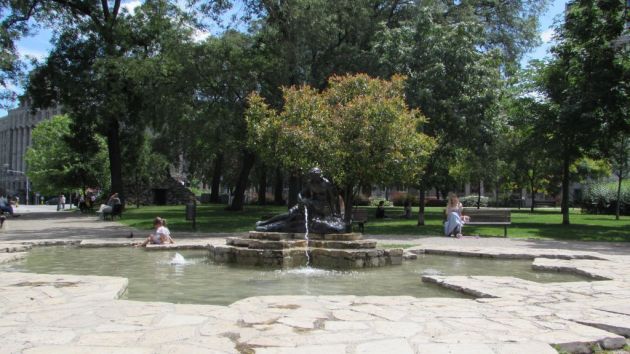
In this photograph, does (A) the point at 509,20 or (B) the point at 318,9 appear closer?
(B) the point at 318,9

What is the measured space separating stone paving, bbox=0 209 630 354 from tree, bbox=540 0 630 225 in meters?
14.1

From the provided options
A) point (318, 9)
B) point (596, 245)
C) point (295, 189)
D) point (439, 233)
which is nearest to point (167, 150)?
point (295, 189)

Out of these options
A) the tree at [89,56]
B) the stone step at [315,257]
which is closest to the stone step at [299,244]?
the stone step at [315,257]

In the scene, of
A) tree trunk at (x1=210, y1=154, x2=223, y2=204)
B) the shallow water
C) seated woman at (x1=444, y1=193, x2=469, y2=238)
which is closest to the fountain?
the shallow water

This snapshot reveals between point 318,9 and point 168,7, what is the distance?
11.6 m

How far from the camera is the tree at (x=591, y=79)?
19.6 metres

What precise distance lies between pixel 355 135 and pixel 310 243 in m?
5.36

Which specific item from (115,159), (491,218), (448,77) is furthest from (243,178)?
(491,218)

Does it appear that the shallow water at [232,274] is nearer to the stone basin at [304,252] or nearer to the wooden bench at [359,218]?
the stone basin at [304,252]

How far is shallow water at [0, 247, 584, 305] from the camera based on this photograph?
780 cm

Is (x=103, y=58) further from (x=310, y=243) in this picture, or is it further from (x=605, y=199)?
(x=605, y=199)

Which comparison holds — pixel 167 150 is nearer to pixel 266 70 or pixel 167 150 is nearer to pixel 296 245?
pixel 266 70

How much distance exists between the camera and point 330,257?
419 inches

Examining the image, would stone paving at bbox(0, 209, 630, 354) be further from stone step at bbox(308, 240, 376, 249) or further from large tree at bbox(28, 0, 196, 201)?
large tree at bbox(28, 0, 196, 201)
